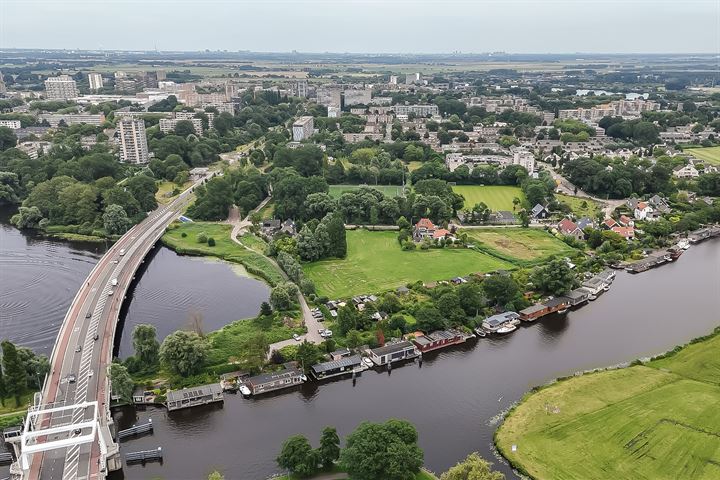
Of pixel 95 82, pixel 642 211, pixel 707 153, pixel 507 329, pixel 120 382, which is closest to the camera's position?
pixel 120 382

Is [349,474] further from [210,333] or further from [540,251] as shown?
[540,251]

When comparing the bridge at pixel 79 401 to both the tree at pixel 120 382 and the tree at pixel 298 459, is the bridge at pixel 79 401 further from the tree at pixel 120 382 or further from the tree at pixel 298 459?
the tree at pixel 298 459

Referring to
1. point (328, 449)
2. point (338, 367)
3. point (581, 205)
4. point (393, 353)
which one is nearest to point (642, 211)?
point (581, 205)

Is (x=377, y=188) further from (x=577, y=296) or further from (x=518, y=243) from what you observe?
(x=577, y=296)

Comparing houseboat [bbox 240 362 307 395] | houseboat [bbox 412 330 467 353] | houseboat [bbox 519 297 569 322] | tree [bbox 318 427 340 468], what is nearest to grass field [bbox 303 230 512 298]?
houseboat [bbox 519 297 569 322]

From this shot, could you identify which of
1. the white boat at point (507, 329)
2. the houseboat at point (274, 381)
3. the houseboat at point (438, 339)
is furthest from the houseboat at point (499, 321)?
the houseboat at point (274, 381)

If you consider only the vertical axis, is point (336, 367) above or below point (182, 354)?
below

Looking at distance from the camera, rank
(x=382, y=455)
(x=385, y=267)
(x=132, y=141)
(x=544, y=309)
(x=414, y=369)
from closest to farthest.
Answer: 1. (x=382, y=455)
2. (x=414, y=369)
3. (x=544, y=309)
4. (x=385, y=267)
5. (x=132, y=141)
